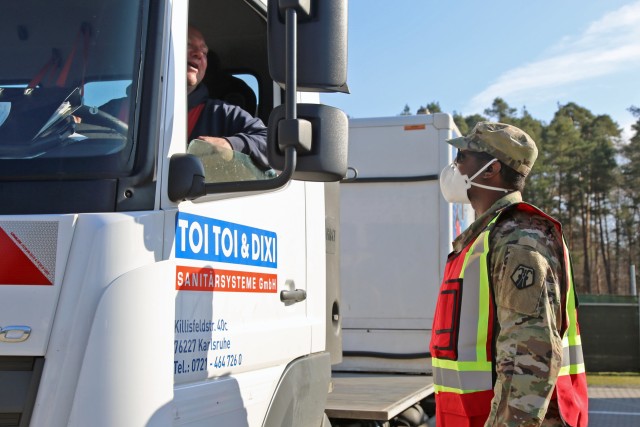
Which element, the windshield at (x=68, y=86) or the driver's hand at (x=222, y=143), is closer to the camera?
the windshield at (x=68, y=86)

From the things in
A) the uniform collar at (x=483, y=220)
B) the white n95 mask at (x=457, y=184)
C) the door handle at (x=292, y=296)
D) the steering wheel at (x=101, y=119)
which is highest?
the steering wheel at (x=101, y=119)

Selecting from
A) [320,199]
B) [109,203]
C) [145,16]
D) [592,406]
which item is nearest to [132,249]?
[109,203]

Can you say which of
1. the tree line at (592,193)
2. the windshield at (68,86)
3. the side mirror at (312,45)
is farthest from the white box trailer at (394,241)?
the tree line at (592,193)

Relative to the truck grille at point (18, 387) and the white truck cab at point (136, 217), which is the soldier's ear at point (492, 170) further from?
the truck grille at point (18, 387)

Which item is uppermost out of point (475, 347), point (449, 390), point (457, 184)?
point (457, 184)

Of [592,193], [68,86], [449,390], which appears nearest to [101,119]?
[68,86]

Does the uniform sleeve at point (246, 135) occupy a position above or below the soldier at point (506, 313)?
above

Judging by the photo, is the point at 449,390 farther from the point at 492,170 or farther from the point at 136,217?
the point at 136,217

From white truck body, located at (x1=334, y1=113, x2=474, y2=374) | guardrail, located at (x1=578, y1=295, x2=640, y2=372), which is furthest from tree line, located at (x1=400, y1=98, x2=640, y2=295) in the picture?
white truck body, located at (x1=334, y1=113, x2=474, y2=374)

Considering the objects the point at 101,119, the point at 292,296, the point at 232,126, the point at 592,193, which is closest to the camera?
the point at 101,119

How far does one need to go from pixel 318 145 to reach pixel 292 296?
913mm

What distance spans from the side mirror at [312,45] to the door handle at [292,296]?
3.08ft

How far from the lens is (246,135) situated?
2.95m

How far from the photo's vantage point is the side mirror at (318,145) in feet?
7.72
